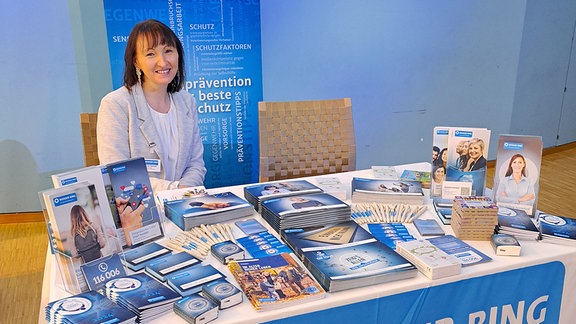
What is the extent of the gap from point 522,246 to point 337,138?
1267 millimetres

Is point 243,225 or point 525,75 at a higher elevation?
point 525,75

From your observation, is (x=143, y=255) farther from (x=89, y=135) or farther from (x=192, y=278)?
(x=89, y=135)

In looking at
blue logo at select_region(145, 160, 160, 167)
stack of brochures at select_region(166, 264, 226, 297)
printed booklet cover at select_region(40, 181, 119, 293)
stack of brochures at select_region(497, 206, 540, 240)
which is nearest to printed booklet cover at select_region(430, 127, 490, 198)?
stack of brochures at select_region(497, 206, 540, 240)

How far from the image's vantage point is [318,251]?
139cm

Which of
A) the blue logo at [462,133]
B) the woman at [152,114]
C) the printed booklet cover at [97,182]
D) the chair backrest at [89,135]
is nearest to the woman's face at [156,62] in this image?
the woman at [152,114]

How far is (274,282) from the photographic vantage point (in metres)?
1.24

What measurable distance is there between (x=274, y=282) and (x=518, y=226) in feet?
2.76

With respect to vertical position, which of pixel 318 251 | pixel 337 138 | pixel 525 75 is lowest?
pixel 318 251

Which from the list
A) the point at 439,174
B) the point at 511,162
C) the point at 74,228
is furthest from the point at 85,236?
the point at 511,162

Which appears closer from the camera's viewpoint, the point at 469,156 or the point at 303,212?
the point at 303,212

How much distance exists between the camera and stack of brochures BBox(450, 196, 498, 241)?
1.51 meters

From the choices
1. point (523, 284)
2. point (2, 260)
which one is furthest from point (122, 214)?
point (2, 260)

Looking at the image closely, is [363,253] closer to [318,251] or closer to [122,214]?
[318,251]

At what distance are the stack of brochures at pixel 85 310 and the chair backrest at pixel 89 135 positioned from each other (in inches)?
49.0
